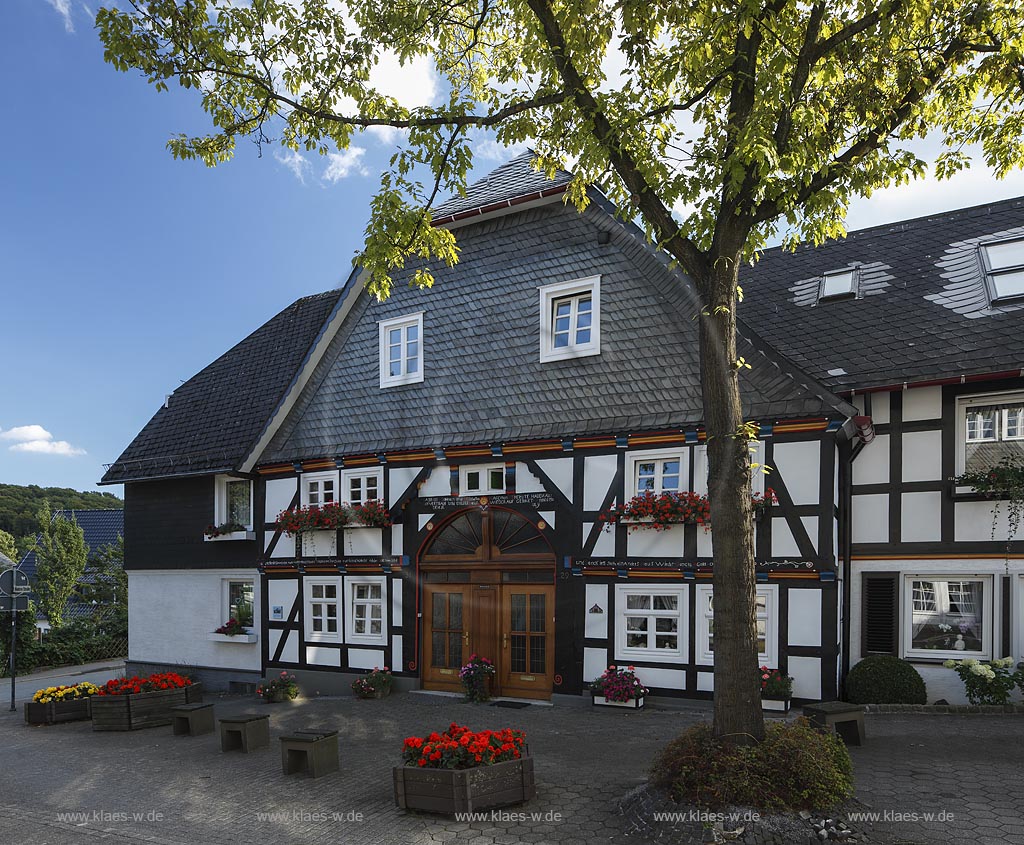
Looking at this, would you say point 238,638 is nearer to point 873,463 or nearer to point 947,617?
point 873,463

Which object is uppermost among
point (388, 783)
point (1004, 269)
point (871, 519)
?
point (1004, 269)

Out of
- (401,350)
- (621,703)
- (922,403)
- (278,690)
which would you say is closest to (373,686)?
(278,690)

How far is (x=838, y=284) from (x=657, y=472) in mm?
4484

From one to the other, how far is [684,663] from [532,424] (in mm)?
4263

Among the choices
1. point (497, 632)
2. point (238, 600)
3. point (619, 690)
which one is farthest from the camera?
point (238, 600)

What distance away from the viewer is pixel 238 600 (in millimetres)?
17938

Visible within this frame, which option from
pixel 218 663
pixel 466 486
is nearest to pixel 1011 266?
pixel 466 486

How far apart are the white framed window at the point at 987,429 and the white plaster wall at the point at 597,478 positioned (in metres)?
4.71

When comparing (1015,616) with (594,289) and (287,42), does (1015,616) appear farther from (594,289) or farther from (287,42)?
(287,42)

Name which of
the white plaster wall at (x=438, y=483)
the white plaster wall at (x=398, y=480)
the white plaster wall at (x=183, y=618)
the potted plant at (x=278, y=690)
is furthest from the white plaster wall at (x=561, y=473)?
the white plaster wall at (x=183, y=618)

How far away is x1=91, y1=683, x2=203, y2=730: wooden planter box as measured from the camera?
12906 mm

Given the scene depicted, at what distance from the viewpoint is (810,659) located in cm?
1164

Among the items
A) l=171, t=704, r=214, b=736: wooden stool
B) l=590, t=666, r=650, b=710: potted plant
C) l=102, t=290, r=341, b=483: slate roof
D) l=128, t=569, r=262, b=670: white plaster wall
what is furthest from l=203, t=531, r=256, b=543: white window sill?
l=590, t=666, r=650, b=710: potted plant

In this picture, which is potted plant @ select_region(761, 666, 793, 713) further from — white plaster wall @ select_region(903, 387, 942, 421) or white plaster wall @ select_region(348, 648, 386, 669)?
white plaster wall @ select_region(348, 648, 386, 669)
